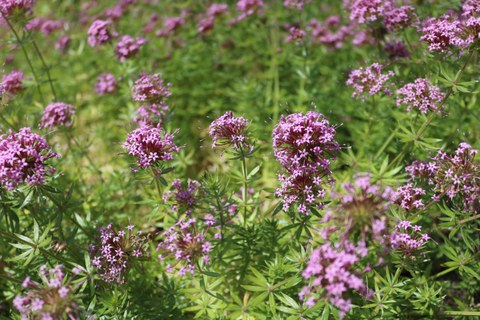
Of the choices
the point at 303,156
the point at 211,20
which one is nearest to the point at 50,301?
the point at 303,156

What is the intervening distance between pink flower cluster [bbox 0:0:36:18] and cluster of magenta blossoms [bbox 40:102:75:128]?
1.54 meters

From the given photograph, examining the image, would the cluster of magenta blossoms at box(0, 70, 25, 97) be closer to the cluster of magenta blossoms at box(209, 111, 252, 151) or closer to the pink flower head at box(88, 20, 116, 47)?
the pink flower head at box(88, 20, 116, 47)

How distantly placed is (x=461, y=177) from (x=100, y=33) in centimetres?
622

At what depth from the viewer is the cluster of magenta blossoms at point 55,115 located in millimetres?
6383

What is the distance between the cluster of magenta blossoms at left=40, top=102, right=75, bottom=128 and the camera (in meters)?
6.38

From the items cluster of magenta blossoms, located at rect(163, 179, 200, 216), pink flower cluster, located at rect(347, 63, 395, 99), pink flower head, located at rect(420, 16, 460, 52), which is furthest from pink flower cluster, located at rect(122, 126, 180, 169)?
pink flower head, located at rect(420, 16, 460, 52)

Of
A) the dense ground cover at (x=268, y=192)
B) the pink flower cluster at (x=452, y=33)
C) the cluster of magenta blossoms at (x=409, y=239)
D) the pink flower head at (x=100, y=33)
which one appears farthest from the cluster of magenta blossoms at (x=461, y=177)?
the pink flower head at (x=100, y=33)

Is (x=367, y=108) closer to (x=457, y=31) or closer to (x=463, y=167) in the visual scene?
(x=457, y=31)

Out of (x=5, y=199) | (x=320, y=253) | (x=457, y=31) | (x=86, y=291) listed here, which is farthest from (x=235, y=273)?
(x=457, y=31)

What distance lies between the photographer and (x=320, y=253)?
3.47 metres

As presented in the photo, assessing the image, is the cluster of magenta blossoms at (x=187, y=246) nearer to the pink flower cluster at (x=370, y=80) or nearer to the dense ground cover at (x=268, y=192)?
the dense ground cover at (x=268, y=192)

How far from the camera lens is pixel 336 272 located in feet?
10.8

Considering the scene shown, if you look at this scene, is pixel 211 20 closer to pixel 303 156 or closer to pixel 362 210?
pixel 303 156

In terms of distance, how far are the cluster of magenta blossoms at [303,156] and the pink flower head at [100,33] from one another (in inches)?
174
